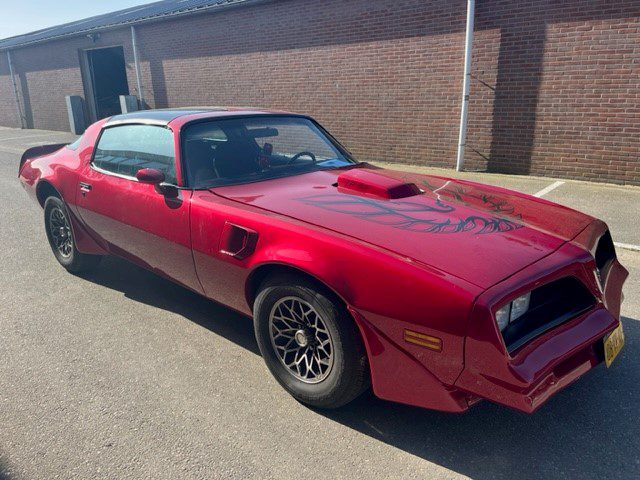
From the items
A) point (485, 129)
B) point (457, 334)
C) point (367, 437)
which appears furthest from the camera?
point (485, 129)

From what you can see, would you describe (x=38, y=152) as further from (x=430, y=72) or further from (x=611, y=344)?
(x=430, y=72)

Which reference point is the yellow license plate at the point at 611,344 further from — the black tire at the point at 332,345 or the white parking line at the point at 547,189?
the white parking line at the point at 547,189

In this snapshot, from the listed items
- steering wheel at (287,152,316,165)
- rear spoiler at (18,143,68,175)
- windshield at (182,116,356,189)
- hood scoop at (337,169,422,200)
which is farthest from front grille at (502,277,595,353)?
rear spoiler at (18,143,68,175)

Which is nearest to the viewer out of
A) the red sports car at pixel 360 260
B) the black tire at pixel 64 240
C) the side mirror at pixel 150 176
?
the red sports car at pixel 360 260

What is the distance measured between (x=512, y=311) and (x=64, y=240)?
13.1 ft

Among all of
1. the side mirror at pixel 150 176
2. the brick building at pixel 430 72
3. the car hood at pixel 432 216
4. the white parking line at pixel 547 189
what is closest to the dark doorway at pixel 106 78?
the brick building at pixel 430 72

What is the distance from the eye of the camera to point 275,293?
2643mm

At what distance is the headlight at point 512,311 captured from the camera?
210 cm

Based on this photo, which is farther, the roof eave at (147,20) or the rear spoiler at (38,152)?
the roof eave at (147,20)

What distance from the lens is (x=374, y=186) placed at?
304 centimetres

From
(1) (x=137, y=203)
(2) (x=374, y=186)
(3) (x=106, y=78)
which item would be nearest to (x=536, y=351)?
(2) (x=374, y=186)

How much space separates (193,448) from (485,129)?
7.95 meters

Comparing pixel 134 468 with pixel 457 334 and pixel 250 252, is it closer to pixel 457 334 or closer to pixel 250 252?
pixel 250 252

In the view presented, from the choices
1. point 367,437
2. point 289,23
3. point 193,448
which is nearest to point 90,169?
point 193,448
